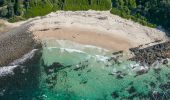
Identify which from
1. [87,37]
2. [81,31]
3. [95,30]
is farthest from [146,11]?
[81,31]

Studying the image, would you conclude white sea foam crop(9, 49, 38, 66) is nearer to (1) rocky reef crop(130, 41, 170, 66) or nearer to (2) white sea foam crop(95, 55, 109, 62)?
(2) white sea foam crop(95, 55, 109, 62)

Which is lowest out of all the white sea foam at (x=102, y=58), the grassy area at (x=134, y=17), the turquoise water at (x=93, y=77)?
the turquoise water at (x=93, y=77)

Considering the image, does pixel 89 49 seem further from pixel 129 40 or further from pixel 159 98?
pixel 159 98

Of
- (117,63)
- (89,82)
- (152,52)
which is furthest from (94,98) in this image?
(152,52)

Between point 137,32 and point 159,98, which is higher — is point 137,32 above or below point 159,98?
above

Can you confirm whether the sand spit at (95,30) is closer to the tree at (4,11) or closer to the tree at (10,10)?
the tree at (10,10)

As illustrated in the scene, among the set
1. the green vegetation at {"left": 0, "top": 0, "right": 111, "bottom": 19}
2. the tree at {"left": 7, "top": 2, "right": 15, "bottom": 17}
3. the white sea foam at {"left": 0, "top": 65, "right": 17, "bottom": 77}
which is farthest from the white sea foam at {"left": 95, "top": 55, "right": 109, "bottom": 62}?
the tree at {"left": 7, "top": 2, "right": 15, "bottom": 17}

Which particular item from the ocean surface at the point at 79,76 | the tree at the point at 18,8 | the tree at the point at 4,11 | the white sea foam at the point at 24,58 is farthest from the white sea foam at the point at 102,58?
the tree at the point at 4,11

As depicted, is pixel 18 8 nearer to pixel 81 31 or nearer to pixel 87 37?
pixel 81 31

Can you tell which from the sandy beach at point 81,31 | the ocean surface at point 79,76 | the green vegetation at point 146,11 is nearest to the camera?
the ocean surface at point 79,76
